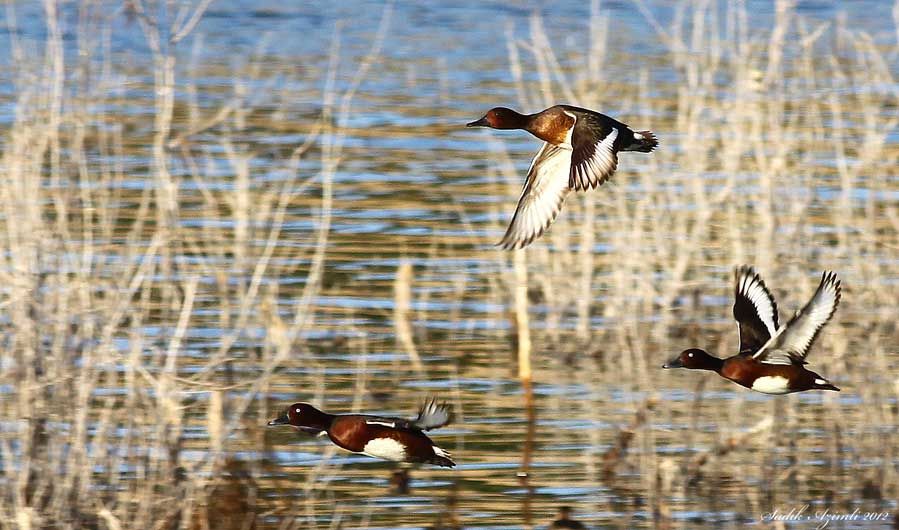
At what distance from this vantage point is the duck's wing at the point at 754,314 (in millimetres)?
7059

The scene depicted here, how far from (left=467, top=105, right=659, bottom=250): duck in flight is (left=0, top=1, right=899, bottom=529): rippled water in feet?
2.76

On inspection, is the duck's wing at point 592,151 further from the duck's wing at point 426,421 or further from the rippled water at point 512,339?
the rippled water at point 512,339

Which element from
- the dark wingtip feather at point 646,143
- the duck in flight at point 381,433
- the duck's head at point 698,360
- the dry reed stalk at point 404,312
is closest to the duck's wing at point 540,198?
the dark wingtip feather at point 646,143

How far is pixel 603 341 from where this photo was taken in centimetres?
1120

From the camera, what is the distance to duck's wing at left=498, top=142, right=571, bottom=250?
7.35 m

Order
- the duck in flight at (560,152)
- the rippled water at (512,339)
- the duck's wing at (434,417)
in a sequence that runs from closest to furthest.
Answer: the duck's wing at (434,417)
the duck in flight at (560,152)
the rippled water at (512,339)

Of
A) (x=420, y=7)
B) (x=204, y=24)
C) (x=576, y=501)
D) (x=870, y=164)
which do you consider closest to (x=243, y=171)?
(x=576, y=501)

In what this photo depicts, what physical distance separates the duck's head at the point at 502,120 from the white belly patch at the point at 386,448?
124 centimetres

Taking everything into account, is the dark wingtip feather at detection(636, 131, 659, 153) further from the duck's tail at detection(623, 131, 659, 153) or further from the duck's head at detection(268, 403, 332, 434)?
the duck's head at detection(268, 403, 332, 434)

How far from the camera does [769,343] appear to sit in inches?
268

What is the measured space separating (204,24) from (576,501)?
73.3 feet

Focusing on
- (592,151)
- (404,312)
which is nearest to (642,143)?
(592,151)

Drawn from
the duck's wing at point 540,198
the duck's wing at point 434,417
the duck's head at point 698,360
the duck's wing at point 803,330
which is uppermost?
the duck's wing at point 540,198

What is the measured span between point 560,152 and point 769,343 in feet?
4.82
